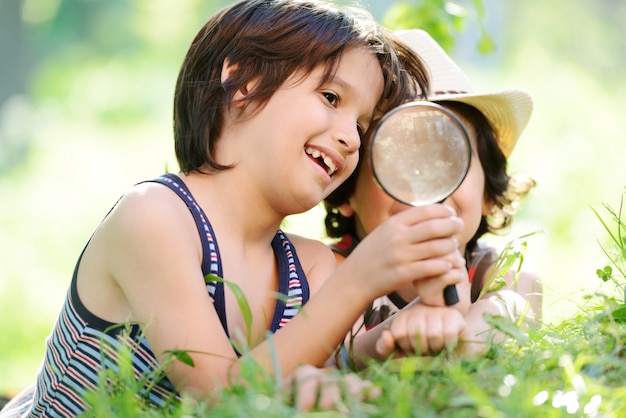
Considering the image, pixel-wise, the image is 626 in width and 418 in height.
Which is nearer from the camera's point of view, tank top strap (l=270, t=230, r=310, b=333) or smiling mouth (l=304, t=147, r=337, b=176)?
smiling mouth (l=304, t=147, r=337, b=176)

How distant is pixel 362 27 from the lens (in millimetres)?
2861

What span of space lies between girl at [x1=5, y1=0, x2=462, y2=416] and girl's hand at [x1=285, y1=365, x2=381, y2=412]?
33 centimetres

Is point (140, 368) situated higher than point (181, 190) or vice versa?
point (181, 190)

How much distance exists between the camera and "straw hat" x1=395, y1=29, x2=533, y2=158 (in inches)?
128

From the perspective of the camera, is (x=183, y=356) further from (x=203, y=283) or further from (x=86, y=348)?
(x=86, y=348)

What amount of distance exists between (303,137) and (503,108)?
3.60ft

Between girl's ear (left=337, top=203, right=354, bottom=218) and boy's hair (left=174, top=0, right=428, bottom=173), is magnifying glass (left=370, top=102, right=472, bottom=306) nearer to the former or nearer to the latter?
boy's hair (left=174, top=0, right=428, bottom=173)

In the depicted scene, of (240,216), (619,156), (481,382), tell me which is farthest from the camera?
(619,156)

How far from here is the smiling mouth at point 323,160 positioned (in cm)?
261

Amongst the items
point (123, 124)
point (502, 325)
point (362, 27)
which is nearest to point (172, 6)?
point (123, 124)

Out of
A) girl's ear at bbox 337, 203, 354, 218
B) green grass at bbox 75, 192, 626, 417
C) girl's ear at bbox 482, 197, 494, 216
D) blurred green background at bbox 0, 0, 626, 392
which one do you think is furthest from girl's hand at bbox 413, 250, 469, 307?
blurred green background at bbox 0, 0, 626, 392

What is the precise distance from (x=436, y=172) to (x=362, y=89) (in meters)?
0.64

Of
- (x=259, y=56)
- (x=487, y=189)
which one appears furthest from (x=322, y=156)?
(x=487, y=189)

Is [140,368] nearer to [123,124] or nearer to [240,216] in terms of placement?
[240,216]
